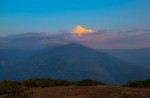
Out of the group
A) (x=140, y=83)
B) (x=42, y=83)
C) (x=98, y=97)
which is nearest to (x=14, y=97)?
(x=98, y=97)

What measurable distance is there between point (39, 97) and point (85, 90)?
5.87 m

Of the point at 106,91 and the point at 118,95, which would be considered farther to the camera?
A: the point at 106,91

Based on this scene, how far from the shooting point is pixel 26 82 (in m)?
37.6

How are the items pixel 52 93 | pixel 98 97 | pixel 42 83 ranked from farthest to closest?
pixel 42 83 < pixel 52 93 < pixel 98 97

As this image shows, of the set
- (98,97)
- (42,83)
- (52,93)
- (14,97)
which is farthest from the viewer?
(42,83)

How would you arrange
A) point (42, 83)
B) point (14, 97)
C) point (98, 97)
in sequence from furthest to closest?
point (42, 83), point (98, 97), point (14, 97)

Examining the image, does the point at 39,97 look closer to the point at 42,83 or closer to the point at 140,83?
the point at 42,83

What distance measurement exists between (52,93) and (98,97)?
5.13 m

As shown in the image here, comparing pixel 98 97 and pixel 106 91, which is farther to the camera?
pixel 106 91

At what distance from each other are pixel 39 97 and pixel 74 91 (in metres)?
4.61

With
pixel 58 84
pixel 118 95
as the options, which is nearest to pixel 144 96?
pixel 118 95

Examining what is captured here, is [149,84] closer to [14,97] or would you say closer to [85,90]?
[85,90]

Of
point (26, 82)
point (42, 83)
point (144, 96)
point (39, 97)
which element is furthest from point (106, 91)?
point (26, 82)

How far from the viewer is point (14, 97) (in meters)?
18.0
